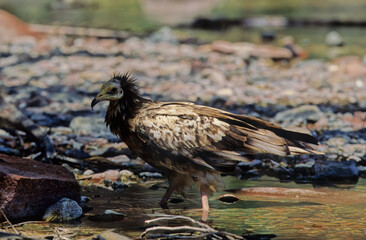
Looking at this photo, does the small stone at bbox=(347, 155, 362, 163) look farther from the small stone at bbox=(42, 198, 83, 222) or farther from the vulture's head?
the small stone at bbox=(42, 198, 83, 222)

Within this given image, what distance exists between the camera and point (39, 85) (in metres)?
11.7

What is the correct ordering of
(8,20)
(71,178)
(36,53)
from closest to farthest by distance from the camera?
(71,178)
(36,53)
(8,20)

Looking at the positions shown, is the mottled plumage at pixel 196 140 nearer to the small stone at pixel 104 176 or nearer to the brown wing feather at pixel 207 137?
the brown wing feather at pixel 207 137

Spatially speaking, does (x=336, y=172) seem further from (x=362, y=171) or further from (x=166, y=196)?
(x=166, y=196)

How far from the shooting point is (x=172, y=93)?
448 inches

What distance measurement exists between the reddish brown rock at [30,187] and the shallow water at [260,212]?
33cm

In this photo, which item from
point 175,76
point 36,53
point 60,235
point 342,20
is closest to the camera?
point 60,235

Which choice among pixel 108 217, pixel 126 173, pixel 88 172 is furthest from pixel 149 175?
pixel 108 217

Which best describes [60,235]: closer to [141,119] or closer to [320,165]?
[141,119]

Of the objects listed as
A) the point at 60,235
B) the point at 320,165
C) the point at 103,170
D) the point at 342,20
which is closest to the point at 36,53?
the point at 103,170

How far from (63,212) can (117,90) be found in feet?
4.52

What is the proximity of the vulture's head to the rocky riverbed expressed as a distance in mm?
956

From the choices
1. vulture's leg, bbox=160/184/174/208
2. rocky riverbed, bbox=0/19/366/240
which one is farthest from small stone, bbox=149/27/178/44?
vulture's leg, bbox=160/184/174/208

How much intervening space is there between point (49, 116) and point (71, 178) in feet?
12.2
